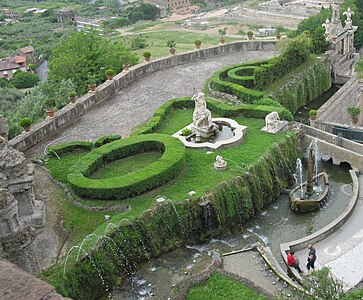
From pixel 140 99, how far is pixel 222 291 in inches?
803

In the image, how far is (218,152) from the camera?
29.0 m

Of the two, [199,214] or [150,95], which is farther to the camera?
[150,95]

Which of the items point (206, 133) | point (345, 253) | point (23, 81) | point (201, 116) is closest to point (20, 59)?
point (23, 81)

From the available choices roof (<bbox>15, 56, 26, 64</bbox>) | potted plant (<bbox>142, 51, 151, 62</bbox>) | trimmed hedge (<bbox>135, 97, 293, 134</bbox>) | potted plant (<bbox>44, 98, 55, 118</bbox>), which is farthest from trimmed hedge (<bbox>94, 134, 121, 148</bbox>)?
roof (<bbox>15, 56, 26, 64</bbox>)

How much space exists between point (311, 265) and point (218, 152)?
924cm

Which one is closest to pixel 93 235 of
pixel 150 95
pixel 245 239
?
pixel 245 239

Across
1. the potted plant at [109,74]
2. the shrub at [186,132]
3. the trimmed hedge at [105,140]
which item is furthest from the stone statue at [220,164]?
the potted plant at [109,74]

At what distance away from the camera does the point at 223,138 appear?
101 feet

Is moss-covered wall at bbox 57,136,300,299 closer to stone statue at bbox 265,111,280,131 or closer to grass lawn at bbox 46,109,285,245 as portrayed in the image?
grass lawn at bbox 46,109,285,245

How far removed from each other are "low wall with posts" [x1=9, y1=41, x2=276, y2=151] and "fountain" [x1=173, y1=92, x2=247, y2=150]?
7547 millimetres

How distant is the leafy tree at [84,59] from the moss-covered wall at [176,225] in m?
18.7

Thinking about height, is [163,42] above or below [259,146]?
below

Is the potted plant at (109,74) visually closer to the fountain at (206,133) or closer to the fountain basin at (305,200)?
the fountain at (206,133)

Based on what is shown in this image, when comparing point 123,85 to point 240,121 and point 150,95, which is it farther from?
point 240,121
